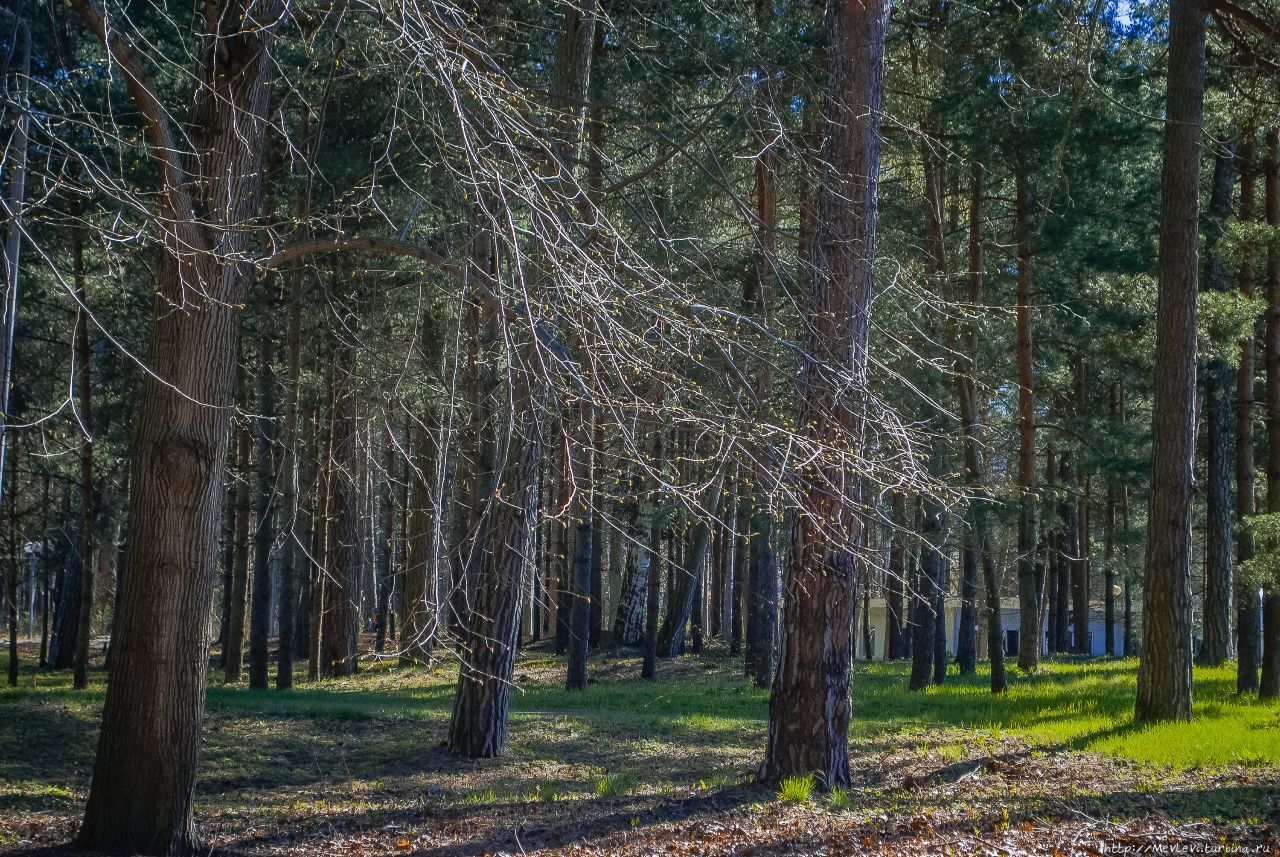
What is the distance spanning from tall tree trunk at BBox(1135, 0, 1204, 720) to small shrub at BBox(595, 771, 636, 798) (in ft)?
17.5

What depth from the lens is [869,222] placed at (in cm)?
788

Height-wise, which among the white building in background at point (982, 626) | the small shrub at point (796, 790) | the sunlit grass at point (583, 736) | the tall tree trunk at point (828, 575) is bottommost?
the white building in background at point (982, 626)

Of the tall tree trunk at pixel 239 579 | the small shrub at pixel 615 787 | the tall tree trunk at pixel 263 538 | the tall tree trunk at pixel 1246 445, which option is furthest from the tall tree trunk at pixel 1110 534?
the tall tree trunk at pixel 239 579

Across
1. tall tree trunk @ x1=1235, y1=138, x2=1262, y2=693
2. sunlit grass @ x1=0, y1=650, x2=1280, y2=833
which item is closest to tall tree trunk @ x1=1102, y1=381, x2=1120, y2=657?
tall tree trunk @ x1=1235, y1=138, x2=1262, y2=693

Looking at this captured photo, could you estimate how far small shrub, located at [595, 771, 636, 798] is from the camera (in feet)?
→ 25.8

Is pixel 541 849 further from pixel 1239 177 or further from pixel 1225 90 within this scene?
pixel 1239 177

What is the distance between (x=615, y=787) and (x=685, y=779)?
41.7 inches

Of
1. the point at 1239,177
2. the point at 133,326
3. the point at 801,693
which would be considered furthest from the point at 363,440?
the point at 1239,177

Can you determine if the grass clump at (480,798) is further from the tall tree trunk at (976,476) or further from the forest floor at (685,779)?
the tall tree trunk at (976,476)

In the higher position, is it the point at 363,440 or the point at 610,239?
the point at 610,239

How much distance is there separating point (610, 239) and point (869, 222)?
11.0 ft

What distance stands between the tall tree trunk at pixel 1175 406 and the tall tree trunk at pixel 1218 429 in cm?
287

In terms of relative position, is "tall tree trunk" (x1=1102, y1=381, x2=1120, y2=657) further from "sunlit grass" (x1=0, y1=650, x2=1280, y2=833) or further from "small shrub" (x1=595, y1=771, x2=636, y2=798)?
"small shrub" (x1=595, y1=771, x2=636, y2=798)

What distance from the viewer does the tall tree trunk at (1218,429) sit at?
13336 millimetres
